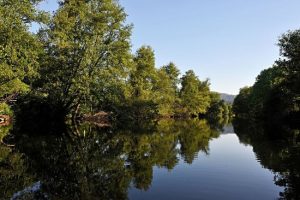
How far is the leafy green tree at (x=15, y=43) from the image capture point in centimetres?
3207

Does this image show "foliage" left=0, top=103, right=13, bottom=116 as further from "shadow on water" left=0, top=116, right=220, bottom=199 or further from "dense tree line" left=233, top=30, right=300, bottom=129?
"dense tree line" left=233, top=30, right=300, bottom=129

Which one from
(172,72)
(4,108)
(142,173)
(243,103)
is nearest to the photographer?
(142,173)

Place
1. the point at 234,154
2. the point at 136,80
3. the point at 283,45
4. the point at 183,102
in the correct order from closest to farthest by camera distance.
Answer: the point at 234,154
the point at 283,45
the point at 136,80
the point at 183,102

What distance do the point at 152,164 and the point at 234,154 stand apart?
10241 mm

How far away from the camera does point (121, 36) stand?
2272 inches

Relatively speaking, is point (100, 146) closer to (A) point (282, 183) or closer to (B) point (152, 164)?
(B) point (152, 164)

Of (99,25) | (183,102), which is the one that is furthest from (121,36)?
(183,102)

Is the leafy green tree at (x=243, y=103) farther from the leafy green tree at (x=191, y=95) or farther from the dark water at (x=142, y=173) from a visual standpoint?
the dark water at (x=142, y=173)

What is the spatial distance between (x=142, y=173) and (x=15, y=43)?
837 inches

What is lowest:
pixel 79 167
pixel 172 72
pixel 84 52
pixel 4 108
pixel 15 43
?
pixel 79 167

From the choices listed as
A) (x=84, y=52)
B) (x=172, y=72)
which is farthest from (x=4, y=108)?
(x=172, y=72)

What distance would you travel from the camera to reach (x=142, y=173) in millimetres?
20141

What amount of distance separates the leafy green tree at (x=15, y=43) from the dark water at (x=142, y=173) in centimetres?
691

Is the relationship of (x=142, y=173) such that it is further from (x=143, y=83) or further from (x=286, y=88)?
(x=143, y=83)
